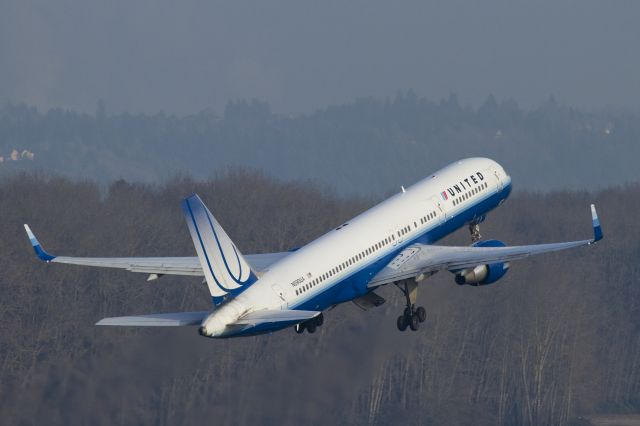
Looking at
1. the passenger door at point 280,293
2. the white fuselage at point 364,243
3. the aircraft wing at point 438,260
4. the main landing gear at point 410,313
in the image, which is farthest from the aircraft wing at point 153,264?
the main landing gear at point 410,313

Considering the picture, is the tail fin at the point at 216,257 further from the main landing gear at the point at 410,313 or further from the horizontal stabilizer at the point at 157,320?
the main landing gear at the point at 410,313

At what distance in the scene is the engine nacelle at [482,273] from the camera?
85.6 m

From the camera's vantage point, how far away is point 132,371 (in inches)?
3364

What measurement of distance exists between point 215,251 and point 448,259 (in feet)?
45.8

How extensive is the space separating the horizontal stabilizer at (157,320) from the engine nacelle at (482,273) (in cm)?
1561

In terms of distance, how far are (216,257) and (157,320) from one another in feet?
12.2

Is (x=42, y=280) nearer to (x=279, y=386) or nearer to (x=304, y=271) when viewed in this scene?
(x=279, y=386)

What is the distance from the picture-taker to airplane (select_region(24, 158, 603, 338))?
75.4 m

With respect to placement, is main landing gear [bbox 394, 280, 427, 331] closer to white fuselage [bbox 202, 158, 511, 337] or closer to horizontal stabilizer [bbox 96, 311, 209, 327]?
white fuselage [bbox 202, 158, 511, 337]

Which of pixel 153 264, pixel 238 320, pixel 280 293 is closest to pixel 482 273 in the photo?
pixel 280 293

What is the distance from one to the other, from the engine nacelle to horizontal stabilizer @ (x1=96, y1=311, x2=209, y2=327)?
15605 mm

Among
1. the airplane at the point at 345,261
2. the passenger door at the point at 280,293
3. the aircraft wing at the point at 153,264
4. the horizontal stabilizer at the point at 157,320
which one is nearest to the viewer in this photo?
the horizontal stabilizer at the point at 157,320

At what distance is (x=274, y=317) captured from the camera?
75.1m

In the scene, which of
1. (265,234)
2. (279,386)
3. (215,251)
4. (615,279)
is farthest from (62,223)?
(215,251)
